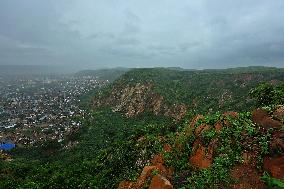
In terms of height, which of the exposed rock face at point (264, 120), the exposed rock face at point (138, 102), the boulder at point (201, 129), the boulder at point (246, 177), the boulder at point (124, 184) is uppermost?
the exposed rock face at point (264, 120)

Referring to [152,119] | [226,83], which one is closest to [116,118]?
[152,119]

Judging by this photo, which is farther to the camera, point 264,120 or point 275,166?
point 264,120

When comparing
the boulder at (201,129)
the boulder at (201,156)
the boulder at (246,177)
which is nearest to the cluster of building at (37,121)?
the boulder at (201,129)

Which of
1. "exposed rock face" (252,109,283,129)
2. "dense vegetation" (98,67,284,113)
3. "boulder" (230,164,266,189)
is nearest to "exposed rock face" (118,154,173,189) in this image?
"boulder" (230,164,266,189)

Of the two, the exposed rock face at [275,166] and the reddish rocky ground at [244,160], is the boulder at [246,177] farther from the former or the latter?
the exposed rock face at [275,166]

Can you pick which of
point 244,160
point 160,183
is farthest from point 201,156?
point 160,183

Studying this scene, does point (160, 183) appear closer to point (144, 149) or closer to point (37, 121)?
point (144, 149)

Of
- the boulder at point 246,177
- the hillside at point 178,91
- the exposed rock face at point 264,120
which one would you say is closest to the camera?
the boulder at point 246,177
